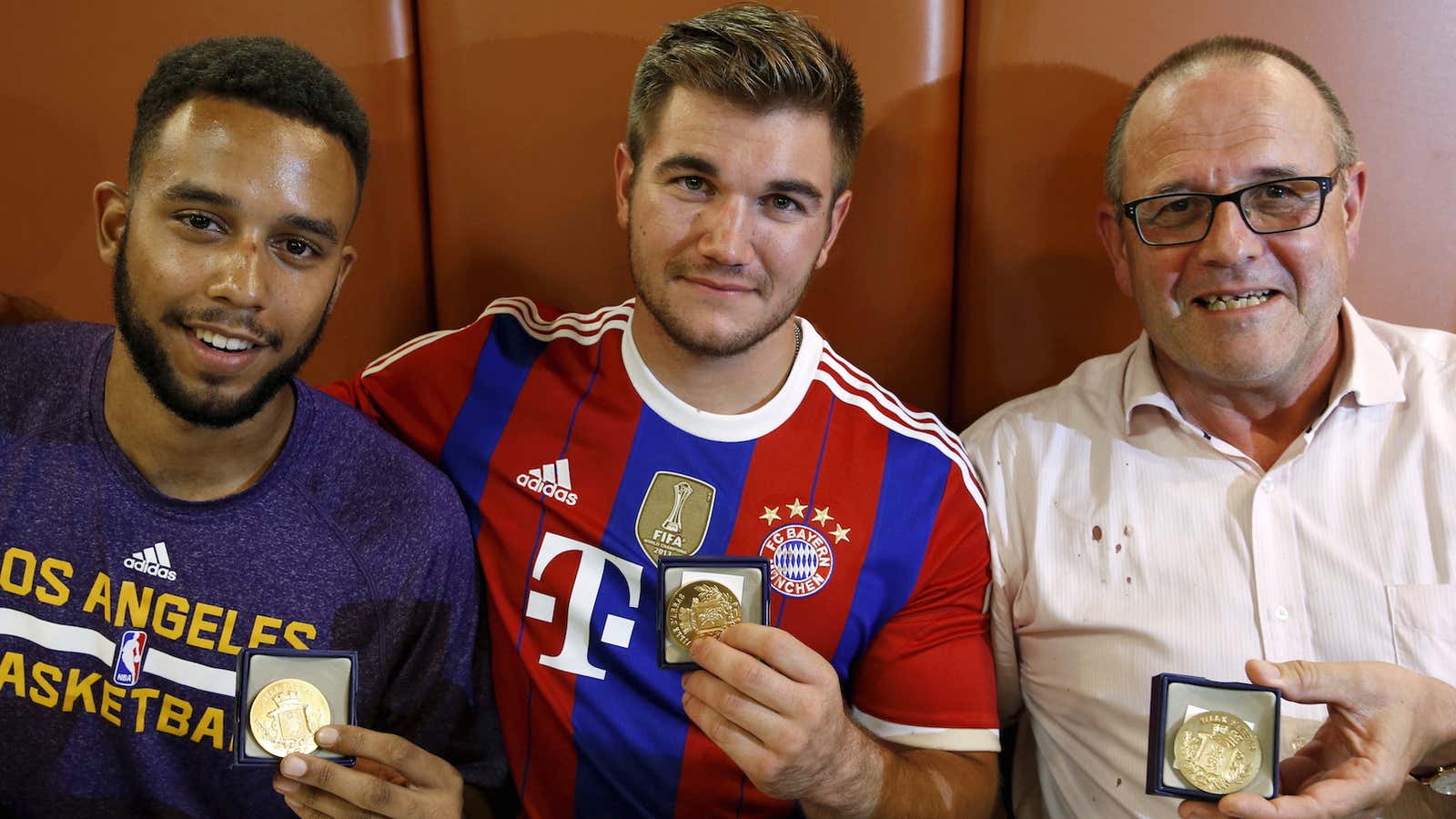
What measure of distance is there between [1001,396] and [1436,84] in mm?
939

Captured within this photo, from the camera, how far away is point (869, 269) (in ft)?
6.61

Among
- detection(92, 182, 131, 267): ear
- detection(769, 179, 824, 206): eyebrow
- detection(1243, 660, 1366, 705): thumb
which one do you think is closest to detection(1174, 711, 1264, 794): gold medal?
detection(1243, 660, 1366, 705): thumb

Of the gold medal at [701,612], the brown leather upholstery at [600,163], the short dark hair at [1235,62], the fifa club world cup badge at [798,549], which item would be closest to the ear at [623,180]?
the brown leather upholstery at [600,163]

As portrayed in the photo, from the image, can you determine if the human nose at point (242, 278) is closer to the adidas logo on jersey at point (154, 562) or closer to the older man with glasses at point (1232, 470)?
the adidas logo on jersey at point (154, 562)

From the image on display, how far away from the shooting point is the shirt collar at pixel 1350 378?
1.61m

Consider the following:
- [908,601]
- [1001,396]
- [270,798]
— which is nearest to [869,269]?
[1001,396]

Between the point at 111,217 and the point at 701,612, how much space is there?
98 centimetres

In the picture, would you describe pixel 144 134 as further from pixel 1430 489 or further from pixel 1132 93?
pixel 1430 489

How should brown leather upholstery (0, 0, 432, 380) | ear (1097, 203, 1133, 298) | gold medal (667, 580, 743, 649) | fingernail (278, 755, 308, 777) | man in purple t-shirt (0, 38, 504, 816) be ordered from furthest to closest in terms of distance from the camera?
1. brown leather upholstery (0, 0, 432, 380)
2. ear (1097, 203, 1133, 298)
3. man in purple t-shirt (0, 38, 504, 816)
4. gold medal (667, 580, 743, 649)
5. fingernail (278, 755, 308, 777)

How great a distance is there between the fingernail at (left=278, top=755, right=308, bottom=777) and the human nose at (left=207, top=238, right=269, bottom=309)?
0.58 meters

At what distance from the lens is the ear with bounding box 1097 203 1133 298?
1750 mm

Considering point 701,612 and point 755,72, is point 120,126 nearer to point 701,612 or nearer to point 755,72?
point 755,72

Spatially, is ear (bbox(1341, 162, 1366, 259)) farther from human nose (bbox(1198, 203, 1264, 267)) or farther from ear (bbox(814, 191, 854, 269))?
A: ear (bbox(814, 191, 854, 269))

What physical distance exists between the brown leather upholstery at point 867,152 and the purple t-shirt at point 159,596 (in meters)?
0.64
